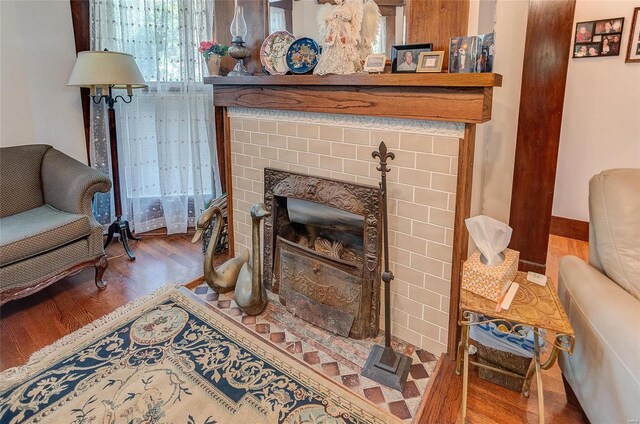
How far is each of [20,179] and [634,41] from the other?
4435mm

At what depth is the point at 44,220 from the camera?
2.40 metres

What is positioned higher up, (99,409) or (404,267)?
(404,267)

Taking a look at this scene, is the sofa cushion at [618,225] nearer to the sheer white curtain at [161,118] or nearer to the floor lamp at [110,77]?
the floor lamp at [110,77]

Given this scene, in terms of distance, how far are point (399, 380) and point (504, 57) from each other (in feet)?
6.79

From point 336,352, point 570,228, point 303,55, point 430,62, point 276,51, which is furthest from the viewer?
point 570,228

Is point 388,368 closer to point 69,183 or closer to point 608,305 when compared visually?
point 608,305

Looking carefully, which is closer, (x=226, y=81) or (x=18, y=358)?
(x=18, y=358)

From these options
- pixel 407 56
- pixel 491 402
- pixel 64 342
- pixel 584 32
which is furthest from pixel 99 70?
pixel 584 32

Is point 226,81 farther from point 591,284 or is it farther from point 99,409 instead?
point 591,284

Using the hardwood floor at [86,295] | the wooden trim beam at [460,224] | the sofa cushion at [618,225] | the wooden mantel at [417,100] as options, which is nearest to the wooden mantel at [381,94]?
the wooden mantel at [417,100]

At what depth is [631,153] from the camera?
315cm

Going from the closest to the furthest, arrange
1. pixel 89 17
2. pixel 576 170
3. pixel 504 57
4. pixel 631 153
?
pixel 504 57
pixel 89 17
pixel 631 153
pixel 576 170

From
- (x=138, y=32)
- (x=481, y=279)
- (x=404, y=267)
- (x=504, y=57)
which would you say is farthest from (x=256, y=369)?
(x=138, y=32)

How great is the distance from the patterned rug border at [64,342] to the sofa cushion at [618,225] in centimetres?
223
